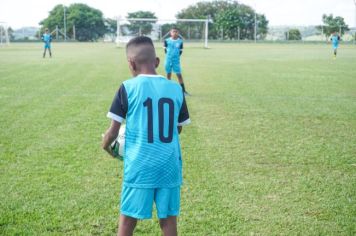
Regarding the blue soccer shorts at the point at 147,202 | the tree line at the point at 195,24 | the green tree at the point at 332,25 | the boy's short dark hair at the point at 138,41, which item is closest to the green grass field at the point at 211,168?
the blue soccer shorts at the point at 147,202

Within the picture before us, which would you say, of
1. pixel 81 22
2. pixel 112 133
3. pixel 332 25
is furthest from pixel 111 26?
pixel 112 133

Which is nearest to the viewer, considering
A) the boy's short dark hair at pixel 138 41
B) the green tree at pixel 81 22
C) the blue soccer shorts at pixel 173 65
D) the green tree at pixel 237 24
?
the boy's short dark hair at pixel 138 41

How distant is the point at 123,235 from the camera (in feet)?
10.1

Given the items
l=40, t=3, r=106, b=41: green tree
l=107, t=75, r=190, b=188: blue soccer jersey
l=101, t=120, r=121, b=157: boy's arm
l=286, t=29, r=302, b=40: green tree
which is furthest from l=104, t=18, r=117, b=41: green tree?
l=107, t=75, r=190, b=188: blue soccer jersey

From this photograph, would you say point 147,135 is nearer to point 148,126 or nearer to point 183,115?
point 148,126

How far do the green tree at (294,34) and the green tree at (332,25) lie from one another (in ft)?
12.4

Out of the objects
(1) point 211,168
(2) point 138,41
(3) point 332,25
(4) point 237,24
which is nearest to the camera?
(2) point 138,41

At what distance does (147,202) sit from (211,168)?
9.94 ft

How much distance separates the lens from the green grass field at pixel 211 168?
4.31m

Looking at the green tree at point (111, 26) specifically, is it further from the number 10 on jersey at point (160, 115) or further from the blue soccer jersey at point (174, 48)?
the number 10 on jersey at point (160, 115)

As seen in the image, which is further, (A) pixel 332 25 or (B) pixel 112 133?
(A) pixel 332 25

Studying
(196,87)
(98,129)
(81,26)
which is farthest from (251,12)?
(98,129)

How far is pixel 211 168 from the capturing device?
5922mm

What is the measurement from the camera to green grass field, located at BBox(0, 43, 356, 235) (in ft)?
14.1
